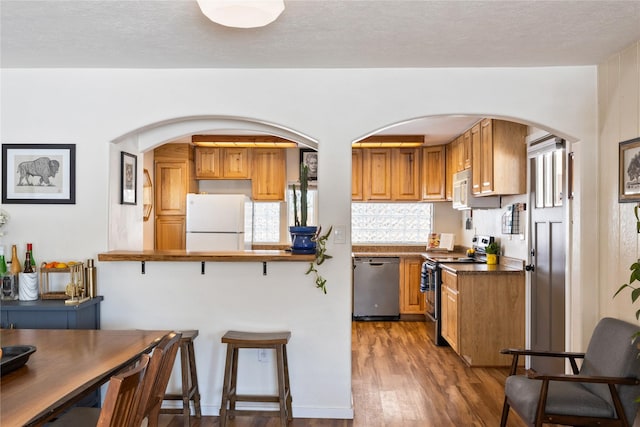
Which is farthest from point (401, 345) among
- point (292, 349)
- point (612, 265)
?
point (612, 265)

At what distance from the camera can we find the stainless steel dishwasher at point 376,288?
6316mm

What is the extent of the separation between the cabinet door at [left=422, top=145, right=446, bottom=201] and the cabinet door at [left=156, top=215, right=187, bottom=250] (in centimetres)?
322

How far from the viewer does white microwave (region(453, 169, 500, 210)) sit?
5.17 m

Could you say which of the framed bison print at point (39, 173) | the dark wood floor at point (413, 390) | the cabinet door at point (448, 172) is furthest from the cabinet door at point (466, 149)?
the framed bison print at point (39, 173)

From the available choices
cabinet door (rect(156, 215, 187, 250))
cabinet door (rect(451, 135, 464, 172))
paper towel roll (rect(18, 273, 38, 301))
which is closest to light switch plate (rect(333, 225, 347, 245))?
paper towel roll (rect(18, 273, 38, 301))

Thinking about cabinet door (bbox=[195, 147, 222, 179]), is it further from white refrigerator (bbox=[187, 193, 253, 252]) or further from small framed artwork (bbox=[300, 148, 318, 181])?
small framed artwork (bbox=[300, 148, 318, 181])

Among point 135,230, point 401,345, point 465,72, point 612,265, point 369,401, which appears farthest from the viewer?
point 401,345

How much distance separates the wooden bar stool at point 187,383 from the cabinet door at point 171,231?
2967 millimetres

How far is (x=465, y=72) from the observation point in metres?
3.30

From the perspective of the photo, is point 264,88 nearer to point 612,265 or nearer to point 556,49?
point 556,49

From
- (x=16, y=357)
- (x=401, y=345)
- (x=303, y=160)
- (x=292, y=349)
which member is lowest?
(x=401, y=345)

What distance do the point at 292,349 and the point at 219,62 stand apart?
2013mm

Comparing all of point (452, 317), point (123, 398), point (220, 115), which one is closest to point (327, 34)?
point (220, 115)

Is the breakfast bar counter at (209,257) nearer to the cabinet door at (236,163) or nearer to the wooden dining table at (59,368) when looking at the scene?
the wooden dining table at (59,368)
